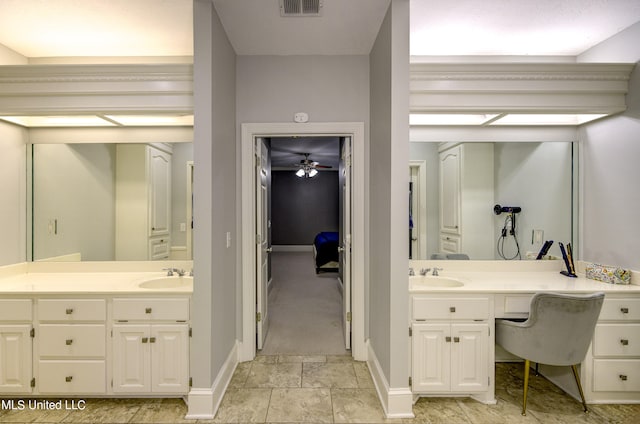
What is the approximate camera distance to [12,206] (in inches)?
105

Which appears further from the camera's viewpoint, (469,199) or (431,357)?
(469,199)

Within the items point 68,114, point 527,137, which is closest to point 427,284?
point 527,137

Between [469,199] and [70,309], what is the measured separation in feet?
10.8

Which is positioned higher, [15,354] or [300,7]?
[300,7]

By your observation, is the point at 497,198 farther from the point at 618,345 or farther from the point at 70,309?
the point at 70,309

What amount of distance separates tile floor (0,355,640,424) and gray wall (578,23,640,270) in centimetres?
119

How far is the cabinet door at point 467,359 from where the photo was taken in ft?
7.22

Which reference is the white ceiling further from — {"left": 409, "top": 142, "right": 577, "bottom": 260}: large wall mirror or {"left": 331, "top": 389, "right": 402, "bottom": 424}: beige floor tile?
{"left": 331, "top": 389, "right": 402, "bottom": 424}: beige floor tile

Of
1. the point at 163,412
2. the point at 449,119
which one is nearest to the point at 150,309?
the point at 163,412

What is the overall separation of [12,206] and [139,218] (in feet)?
3.38

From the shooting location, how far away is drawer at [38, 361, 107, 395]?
2180mm

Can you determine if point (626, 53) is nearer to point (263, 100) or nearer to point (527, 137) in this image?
point (527, 137)

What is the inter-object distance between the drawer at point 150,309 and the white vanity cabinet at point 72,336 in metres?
0.11

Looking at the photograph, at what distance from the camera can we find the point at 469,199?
287cm
